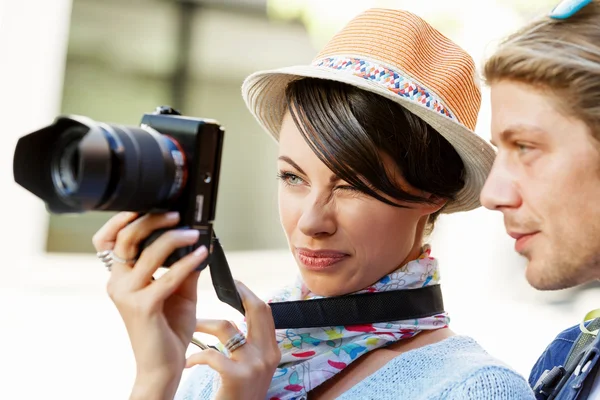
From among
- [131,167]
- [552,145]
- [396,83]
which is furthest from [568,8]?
[131,167]

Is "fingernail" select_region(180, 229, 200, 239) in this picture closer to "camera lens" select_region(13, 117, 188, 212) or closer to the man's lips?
"camera lens" select_region(13, 117, 188, 212)

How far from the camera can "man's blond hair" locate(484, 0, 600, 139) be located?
1.08 meters

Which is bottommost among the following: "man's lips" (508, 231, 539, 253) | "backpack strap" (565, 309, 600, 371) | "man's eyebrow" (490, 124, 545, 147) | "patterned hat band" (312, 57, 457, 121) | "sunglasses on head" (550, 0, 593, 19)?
"backpack strap" (565, 309, 600, 371)

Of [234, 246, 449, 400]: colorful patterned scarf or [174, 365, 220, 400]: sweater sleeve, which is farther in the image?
[174, 365, 220, 400]: sweater sleeve

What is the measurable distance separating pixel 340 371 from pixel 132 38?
11.6 feet

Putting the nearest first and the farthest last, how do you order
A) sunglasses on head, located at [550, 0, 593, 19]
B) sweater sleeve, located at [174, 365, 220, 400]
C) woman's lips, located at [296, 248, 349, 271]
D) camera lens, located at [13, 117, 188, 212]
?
camera lens, located at [13, 117, 188, 212], sunglasses on head, located at [550, 0, 593, 19], woman's lips, located at [296, 248, 349, 271], sweater sleeve, located at [174, 365, 220, 400]

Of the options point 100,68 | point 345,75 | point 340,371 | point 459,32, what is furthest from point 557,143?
point 100,68

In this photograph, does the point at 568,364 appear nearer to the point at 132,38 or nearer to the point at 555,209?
the point at 555,209

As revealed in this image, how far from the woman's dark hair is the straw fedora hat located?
0.10ft

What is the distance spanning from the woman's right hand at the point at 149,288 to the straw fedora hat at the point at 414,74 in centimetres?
40

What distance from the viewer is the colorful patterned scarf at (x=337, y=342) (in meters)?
1.39

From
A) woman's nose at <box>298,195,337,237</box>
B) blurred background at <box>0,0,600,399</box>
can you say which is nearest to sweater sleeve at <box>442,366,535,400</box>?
woman's nose at <box>298,195,337,237</box>

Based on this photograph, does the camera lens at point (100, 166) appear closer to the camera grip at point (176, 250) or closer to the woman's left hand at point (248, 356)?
the camera grip at point (176, 250)

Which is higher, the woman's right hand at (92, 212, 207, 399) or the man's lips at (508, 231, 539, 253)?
the man's lips at (508, 231, 539, 253)
